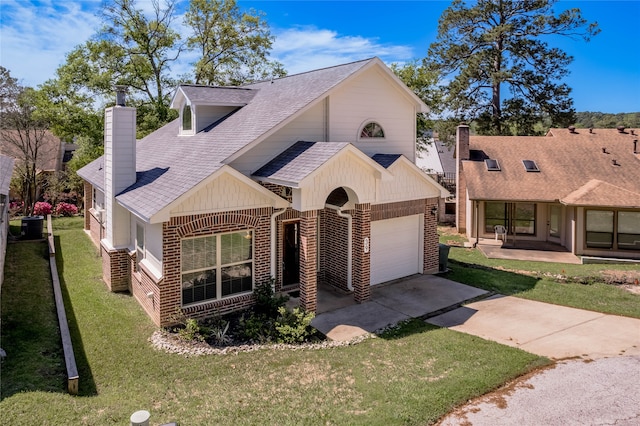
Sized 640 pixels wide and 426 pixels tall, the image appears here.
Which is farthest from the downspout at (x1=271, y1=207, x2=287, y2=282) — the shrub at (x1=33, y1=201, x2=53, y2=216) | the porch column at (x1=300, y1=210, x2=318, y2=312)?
the shrub at (x1=33, y1=201, x2=53, y2=216)

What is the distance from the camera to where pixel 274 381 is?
8.15m

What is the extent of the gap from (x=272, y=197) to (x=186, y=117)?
7.35m

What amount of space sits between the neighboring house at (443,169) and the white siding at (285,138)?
17.3 m

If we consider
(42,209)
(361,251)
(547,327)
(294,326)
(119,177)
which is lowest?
(547,327)

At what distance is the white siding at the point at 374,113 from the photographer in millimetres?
13727

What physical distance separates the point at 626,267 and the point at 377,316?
40.4 feet

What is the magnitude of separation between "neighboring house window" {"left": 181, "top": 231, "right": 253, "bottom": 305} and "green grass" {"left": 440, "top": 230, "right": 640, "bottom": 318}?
24.3 ft

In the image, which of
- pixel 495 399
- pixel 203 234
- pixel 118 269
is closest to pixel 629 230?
pixel 495 399

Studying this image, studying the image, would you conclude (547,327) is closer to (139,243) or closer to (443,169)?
(139,243)

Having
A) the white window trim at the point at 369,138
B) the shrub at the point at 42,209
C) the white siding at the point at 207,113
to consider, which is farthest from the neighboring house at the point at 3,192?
the white window trim at the point at 369,138

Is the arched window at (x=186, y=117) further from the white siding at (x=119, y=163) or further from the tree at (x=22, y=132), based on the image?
the tree at (x=22, y=132)

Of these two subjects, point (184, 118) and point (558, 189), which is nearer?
point (184, 118)

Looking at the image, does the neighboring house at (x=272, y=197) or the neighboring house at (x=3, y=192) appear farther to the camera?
the neighboring house at (x=3, y=192)

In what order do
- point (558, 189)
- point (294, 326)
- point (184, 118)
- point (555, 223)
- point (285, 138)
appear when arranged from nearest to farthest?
point (294, 326) < point (285, 138) < point (184, 118) < point (558, 189) < point (555, 223)
